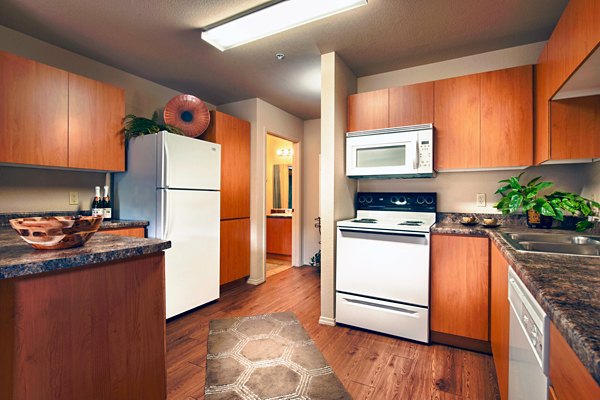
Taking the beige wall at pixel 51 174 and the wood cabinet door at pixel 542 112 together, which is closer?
the wood cabinet door at pixel 542 112

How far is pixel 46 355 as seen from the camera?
0.94 meters

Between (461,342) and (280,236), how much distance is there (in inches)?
135

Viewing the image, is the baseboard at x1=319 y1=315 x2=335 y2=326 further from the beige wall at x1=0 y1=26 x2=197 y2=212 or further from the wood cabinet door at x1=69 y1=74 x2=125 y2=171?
the beige wall at x1=0 y1=26 x2=197 y2=212

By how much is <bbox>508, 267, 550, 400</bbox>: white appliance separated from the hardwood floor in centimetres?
63

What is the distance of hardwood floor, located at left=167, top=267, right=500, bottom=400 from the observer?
1.65m

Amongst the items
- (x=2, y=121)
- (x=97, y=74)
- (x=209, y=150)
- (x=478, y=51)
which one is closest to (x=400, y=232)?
(x=478, y=51)

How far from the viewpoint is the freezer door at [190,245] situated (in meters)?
2.51

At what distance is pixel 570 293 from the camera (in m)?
0.70

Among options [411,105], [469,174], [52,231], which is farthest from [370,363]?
[411,105]

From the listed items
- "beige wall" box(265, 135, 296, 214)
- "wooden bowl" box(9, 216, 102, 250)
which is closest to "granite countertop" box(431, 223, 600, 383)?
"wooden bowl" box(9, 216, 102, 250)

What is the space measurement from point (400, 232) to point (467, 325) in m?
0.77

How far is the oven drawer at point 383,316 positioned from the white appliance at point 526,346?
100cm

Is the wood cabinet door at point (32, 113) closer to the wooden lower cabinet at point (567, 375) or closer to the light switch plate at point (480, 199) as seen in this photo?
the wooden lower cabinet at point (567, 375)

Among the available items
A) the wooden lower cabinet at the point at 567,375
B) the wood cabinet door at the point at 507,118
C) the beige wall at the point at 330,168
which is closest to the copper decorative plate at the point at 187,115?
the beige wall at the point at 330,168
